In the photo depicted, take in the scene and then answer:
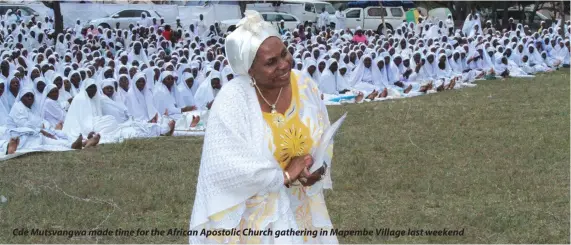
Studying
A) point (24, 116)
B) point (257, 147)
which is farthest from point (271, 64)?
point (24, 116)

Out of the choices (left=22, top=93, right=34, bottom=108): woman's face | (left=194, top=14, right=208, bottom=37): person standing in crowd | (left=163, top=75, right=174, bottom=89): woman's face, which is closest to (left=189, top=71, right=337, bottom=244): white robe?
(left=22, top=93, right=34, bottom=108): woman's face

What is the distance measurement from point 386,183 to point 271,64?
12.4ft

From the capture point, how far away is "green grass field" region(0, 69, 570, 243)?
5.73 metres

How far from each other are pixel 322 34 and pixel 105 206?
1608 cm

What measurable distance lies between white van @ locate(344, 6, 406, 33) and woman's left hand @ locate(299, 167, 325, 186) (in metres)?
23.8

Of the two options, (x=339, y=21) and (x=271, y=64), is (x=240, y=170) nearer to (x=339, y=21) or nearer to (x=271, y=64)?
(x=271, y=64)

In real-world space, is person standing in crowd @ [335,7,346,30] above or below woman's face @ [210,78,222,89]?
below

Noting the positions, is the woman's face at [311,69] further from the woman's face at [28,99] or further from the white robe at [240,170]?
the white robe at [240,170]

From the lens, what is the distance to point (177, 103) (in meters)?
11.7

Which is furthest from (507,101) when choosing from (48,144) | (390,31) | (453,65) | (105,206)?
(390,31)

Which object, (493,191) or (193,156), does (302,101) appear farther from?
(193,156)

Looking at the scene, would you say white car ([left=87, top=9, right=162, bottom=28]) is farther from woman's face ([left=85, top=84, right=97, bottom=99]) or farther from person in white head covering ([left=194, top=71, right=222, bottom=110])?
woman's face ([left=85, top=84, right=97, bottom=99])

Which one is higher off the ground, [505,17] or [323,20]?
[323,20]

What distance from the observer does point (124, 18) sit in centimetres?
2528
